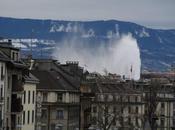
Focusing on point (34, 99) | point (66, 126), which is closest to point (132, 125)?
point (66, 126)

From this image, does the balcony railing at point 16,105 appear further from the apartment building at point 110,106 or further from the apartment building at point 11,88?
the apartment building at point 110,106

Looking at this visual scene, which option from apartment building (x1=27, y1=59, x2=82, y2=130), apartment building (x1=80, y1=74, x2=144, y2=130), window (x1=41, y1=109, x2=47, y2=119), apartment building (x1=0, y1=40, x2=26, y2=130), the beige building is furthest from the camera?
apartment building (x1=80, y1=74, x2=144, y2=130)

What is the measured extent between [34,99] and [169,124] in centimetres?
8041

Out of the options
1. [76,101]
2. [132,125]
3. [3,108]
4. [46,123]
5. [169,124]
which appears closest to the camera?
[3,108]

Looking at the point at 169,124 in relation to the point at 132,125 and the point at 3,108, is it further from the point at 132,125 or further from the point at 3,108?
the point at 3,108

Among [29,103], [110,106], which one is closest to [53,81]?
[29,103]

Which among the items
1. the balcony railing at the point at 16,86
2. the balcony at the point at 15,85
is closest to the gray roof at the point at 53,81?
the balcony railing at the point at 16,86

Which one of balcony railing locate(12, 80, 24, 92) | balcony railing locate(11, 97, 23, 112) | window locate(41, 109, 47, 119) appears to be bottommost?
window locate(41, 109, 47, 119)

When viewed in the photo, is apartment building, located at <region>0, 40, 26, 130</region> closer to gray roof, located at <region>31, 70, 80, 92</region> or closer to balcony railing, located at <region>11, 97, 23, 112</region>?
balcony railing, located at <region>11, 97, 23, 112</region>

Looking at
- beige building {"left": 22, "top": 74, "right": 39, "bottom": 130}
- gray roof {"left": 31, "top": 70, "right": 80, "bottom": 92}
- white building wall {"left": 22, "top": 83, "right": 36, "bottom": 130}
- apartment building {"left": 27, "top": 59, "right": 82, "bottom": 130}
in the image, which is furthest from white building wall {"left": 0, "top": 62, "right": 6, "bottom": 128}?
gray roof {"left": 31, "top": 70, "right": 80, "bottom": 92}

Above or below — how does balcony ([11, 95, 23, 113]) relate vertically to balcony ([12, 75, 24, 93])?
below

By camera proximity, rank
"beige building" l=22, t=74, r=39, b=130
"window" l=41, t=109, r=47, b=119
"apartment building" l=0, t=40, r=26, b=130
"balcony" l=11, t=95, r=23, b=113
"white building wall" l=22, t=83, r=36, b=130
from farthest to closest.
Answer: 1. "window" l=41, t=109, r=47, b=119
2. "white building wall" l=22, t=83, r=36, b=130
3. "beige building" l=22, t=74, r=39, b=130
4. "balcony" l=11, t=95, r=23, b=113
5. "apartment building" l=0, t=40, r=26, b=130

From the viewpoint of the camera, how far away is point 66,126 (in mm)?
128125

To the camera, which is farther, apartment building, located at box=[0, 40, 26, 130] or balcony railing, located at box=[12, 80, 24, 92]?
balcony railing, located at box=[12, 80, 24, 92]
